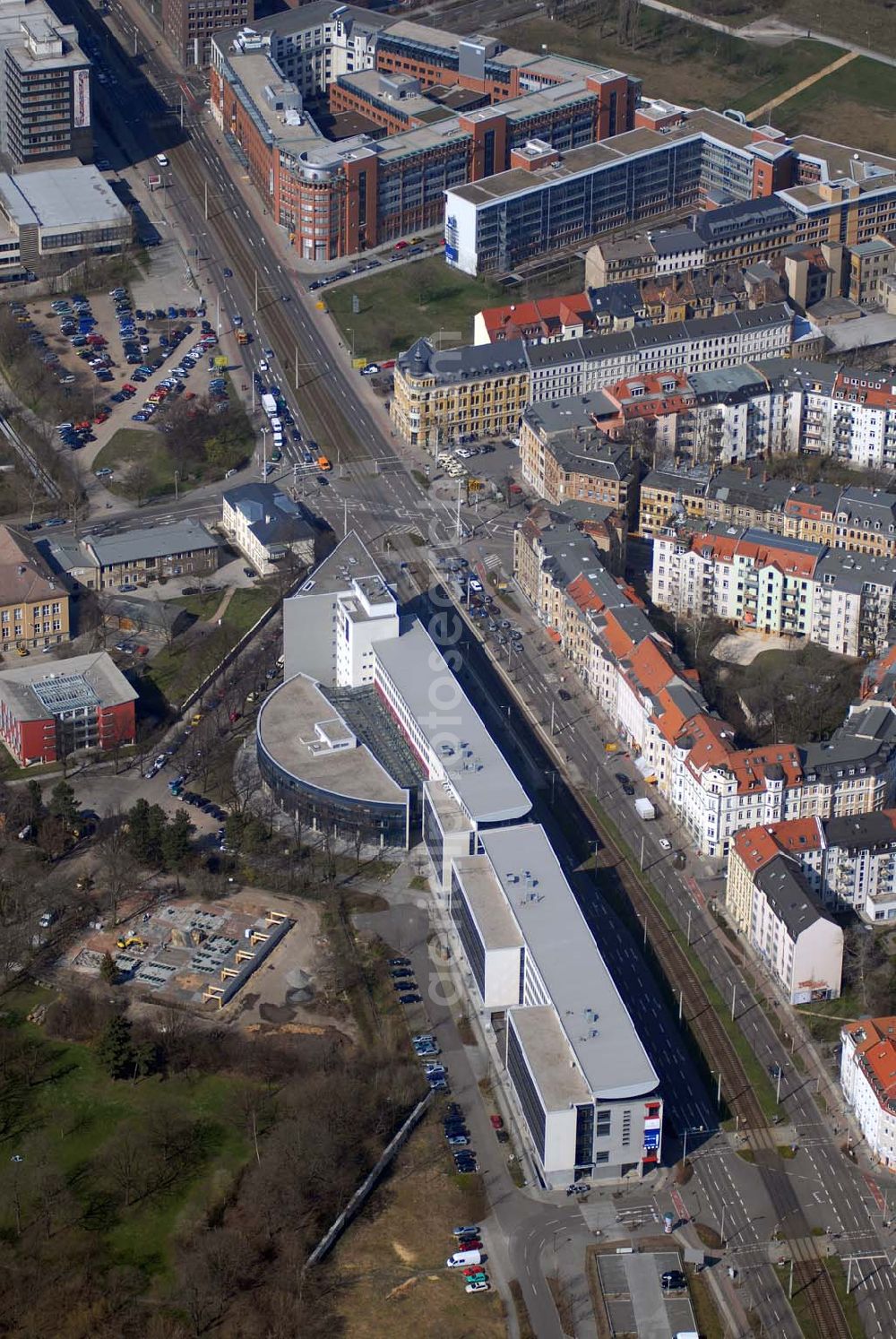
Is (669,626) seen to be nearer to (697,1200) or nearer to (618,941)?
(618,941)

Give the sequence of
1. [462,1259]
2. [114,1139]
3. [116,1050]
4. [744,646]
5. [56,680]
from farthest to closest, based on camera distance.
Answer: [744,646], [56,680], [116,1050], [114,1139], [462,1259]

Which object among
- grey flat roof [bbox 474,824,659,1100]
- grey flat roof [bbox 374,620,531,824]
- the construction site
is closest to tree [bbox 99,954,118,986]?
the construction site

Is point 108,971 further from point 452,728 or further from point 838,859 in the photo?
point 838,859

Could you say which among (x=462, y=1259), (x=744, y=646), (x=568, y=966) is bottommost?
(x=462, y=1259)

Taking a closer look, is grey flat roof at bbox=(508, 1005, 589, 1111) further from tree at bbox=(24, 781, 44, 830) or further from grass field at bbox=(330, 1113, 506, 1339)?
tree at bbox=(24, 781, 44, 830)

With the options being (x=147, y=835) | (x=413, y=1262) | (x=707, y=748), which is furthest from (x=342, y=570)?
(x=413, y=1262)

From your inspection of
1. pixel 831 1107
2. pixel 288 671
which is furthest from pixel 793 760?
pixel 288 671
